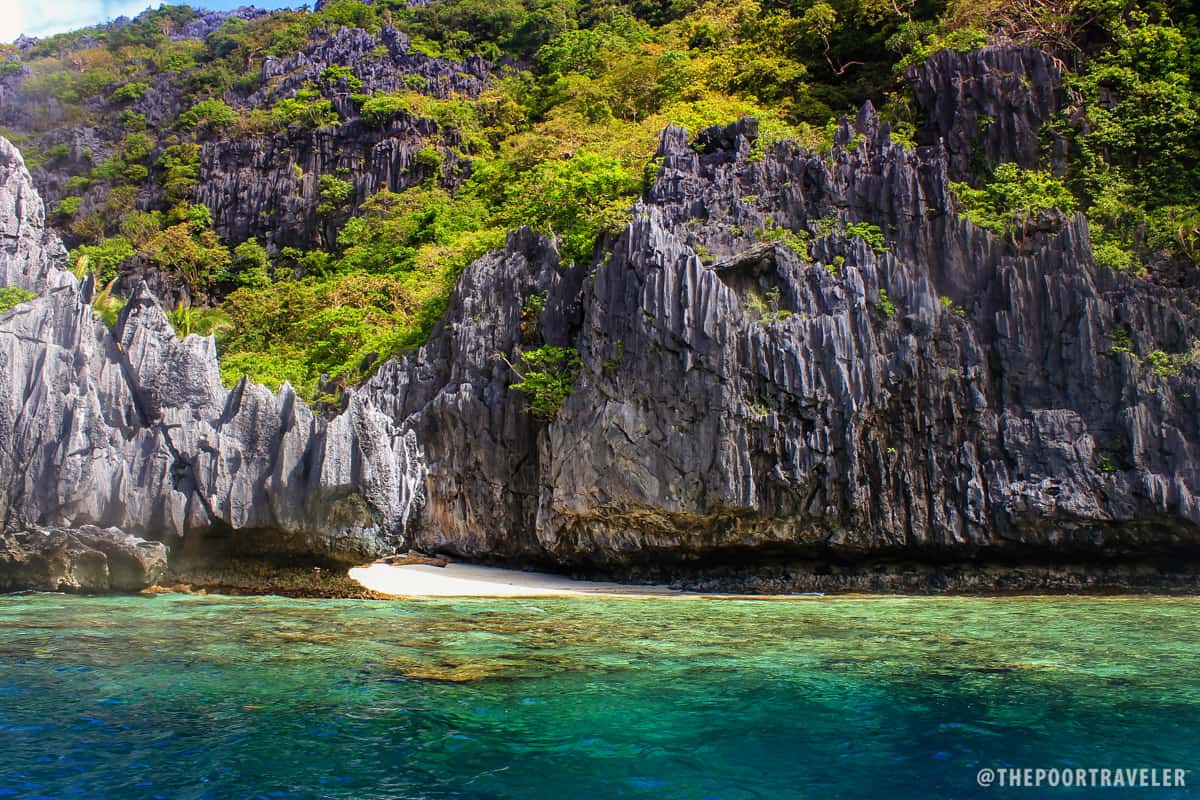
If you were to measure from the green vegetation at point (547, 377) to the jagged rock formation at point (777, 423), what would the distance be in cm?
52

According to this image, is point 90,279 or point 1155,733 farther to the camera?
point 90,279

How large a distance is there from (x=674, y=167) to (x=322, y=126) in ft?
115

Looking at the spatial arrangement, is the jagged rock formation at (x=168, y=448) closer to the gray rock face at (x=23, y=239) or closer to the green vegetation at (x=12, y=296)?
the green vegetation at (x=12, y=296)

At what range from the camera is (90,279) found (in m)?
19.9

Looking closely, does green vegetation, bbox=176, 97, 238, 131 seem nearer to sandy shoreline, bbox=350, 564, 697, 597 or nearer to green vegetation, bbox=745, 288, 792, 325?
sandy shoreline, bbox=350, 564, 697, 597

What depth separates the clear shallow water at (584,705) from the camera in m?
6.14

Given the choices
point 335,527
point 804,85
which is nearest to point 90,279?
point 335,527

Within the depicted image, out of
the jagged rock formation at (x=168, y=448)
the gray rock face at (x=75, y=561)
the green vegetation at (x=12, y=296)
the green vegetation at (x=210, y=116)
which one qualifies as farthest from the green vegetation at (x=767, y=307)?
the green vegetation at (x=210, y=116)

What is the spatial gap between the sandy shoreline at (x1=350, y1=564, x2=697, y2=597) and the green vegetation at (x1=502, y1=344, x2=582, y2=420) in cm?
433

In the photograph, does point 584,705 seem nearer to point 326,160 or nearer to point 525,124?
point 525,124

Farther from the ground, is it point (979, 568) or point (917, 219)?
point (917, 219)

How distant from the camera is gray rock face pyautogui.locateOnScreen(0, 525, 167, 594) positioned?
17.1 meters

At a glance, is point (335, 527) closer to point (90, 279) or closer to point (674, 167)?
point (90, 279)

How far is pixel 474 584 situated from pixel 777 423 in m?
8.29
